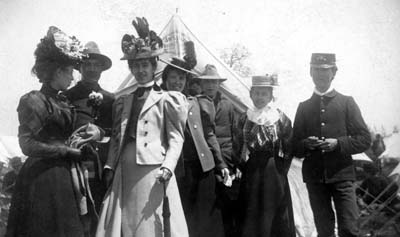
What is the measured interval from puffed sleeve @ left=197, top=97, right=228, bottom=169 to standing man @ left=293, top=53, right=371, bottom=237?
2.42 ft

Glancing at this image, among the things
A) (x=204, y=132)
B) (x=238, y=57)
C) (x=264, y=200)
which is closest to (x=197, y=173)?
(x=204, y=132)

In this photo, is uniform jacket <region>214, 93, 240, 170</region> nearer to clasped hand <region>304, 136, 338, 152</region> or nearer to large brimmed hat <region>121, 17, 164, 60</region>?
clasped hand <region>304, 136, 338, 152</region>

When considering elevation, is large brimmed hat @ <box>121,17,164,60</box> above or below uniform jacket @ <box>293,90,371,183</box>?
above

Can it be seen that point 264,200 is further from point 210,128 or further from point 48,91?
point 48,91

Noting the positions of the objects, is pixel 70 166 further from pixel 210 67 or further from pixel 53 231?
pixel 210 67

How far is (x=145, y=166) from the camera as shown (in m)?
3.28

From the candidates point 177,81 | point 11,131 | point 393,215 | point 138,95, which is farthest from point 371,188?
point 11,131

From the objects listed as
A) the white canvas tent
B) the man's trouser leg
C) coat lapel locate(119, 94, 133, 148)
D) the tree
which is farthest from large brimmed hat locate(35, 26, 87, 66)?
the tree

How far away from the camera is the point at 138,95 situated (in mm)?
3510

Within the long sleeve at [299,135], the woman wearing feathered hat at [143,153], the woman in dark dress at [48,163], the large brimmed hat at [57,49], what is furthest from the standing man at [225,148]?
the large brimmed hat at [57,49]

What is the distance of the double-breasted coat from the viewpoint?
126 inches

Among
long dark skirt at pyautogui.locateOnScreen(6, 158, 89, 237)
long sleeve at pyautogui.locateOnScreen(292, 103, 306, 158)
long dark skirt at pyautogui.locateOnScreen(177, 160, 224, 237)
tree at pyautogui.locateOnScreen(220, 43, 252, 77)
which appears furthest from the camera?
tree at pyautogui.locateOnScreen(220, 43, 252, 77)

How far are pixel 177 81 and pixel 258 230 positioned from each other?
5.09 feet

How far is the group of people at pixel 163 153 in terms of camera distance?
319 centimetres
